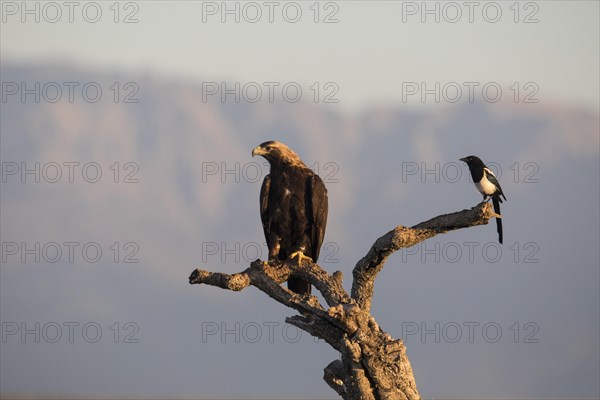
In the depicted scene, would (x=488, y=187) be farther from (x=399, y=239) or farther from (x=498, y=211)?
(x=399, y=239)

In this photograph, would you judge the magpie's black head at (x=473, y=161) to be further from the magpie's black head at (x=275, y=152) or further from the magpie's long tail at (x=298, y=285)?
the magpie's long tail at (x=298, y=285)

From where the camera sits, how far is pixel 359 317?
27.5 feet

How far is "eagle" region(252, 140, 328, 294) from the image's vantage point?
9492 millimetres

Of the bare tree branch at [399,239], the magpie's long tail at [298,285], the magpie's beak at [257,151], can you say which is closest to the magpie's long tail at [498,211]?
the bare tree branch at [399,239]

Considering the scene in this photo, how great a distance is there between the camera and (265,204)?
9.62 metres

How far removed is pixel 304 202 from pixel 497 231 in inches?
74.6

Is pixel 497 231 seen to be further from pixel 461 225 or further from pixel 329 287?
pixel 329 287

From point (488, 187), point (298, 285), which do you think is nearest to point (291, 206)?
point (298, 285)

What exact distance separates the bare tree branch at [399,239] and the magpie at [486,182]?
79 cm

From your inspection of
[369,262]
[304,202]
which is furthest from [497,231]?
[304,202]

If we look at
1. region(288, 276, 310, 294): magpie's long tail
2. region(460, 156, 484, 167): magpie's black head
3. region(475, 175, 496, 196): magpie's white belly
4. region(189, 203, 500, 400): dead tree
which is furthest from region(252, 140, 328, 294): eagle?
region(475, 175, 496, 196): magpie's white belly

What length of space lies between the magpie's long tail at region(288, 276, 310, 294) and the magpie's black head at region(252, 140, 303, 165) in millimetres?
1168

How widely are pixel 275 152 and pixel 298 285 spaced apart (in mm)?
1347

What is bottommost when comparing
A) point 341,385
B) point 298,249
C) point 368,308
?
point 341,385
